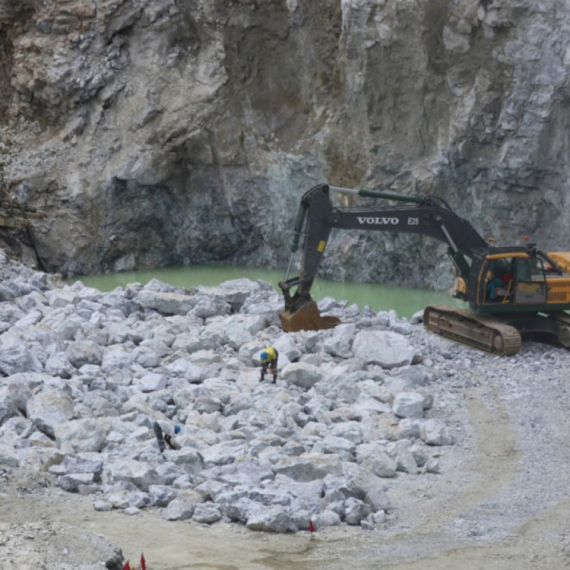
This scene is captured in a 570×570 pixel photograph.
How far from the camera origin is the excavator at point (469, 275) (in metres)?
13.7

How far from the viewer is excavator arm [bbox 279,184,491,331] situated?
1399 centimetres

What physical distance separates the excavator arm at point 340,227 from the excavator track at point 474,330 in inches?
26.1

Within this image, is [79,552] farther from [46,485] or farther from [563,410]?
[563,410]

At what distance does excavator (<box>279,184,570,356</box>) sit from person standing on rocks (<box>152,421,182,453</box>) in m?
4.41

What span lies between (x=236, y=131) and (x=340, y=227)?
38.7 ft

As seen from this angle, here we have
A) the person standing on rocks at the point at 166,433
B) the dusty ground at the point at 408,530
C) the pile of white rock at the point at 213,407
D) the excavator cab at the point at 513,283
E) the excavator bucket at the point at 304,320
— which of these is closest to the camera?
the dusty ground at the point at 408,530

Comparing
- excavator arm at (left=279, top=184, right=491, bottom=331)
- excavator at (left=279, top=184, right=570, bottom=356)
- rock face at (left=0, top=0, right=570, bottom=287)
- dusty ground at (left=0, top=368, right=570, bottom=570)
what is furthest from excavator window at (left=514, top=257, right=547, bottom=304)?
rock face at (left=0, top=0, right=570, bottom=287)

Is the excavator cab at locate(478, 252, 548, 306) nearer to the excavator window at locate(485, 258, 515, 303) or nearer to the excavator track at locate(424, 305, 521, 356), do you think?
the excavator window at locate(485, 258, 515, 303)

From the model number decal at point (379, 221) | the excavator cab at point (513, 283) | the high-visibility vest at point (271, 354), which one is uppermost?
the model number decal at point (379, 221)

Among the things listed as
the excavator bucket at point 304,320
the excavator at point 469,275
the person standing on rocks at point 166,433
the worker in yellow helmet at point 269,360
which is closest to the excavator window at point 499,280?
the excavator at point 469,275

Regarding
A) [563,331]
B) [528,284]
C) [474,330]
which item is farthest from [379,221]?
[563,331]

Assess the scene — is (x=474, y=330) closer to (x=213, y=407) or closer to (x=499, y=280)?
(x=499, y=280)

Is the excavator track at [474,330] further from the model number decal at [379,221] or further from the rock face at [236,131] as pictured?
the rock face at [236,131]

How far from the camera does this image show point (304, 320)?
1402 cm
